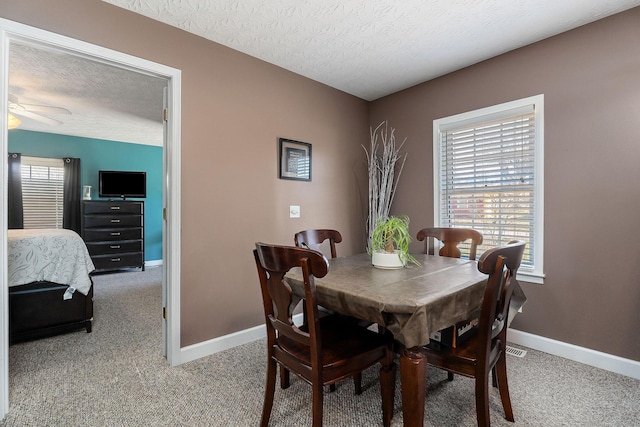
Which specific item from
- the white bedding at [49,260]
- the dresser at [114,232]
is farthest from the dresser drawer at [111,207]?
the white bedding at [49,260]

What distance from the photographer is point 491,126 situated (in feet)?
8.73

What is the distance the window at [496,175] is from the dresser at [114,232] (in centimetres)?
515

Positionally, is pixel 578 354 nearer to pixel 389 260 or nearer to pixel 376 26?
pixel 389 260

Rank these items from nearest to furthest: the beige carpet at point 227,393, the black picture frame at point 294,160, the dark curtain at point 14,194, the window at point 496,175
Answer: the beige carpet at point 227,393 < the window at point 496,175 < the black picture frame at point 294,160 < the dark curtain at point 14,194

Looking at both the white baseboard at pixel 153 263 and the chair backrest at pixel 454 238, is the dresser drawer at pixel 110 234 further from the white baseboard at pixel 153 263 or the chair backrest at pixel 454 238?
the chair backrest at pixel 454 238

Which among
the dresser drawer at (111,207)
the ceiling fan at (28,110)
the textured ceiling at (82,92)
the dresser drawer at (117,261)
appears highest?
the textured ceiling at (82,92)

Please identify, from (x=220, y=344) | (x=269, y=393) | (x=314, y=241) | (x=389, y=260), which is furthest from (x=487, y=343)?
(x=220, y=344)

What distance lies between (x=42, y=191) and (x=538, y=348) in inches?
277

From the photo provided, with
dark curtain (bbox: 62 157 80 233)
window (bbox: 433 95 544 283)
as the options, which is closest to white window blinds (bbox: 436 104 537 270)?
window (bbox: 433 95 544 283)

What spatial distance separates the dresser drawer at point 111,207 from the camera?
5.05m

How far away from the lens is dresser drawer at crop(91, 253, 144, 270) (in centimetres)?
506

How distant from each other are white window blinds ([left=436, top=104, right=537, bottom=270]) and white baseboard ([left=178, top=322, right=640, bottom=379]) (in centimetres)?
59

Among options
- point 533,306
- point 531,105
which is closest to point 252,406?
point 533,306

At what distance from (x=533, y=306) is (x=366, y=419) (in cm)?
171
